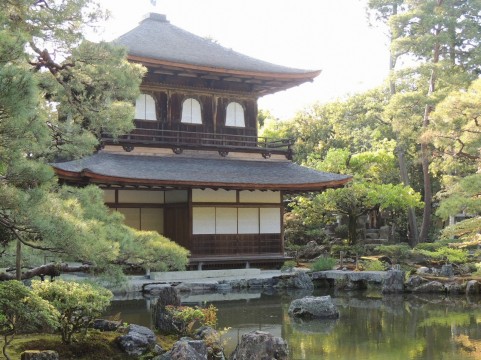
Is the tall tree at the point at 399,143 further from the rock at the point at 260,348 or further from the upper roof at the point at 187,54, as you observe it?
the rock at the point at 260,348

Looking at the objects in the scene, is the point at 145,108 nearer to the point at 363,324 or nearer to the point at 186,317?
the point at 363,324

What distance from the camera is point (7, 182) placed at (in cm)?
711

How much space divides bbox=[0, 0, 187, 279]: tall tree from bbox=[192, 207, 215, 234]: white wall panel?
9.39 meters

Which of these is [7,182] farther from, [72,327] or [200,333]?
[200,333]

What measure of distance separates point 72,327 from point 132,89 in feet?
12.2

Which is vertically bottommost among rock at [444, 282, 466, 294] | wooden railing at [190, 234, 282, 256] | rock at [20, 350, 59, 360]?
rock at [444, 282, 466, 294]

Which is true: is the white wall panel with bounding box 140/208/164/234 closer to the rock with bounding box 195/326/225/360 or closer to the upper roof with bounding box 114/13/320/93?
the upper roof with bounding box 114/13/320/93

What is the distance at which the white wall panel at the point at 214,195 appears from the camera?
2070 cm

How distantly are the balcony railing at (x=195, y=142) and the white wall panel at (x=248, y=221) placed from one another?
2.37 metres

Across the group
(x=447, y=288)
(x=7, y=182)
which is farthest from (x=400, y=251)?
(x=7, y=182)

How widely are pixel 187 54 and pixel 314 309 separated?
1190 cm

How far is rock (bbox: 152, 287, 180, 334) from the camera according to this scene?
1056 centimetres

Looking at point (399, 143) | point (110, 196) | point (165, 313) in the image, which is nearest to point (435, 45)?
point (399, 143)

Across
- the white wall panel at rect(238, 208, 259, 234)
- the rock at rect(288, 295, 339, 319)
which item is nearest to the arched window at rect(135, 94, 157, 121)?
the white wall panel at rect(238, 208, 259, 234)
